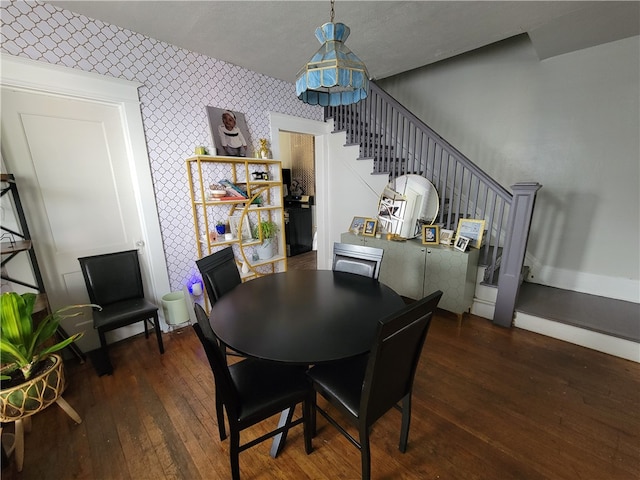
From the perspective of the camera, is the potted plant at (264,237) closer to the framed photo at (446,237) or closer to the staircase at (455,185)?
the staircase at (455,185)

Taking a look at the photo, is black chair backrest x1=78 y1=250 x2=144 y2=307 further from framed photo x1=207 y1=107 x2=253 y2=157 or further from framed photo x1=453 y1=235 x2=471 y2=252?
framed photo x1=453 y1=235 x2=471 y2=252

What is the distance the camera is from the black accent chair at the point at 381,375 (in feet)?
3.45

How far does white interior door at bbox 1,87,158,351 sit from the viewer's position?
6.42 ft

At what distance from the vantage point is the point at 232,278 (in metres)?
2.16

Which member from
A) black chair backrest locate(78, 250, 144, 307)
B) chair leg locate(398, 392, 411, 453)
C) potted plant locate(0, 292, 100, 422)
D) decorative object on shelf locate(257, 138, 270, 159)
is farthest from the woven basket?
decorative object on shelf locate(257, 138, 270, 159)

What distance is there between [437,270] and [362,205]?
148cm

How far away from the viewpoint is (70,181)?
2.16 meters

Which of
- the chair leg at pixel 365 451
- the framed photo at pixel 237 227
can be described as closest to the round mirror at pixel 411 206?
the framed photo at pixel 237 227

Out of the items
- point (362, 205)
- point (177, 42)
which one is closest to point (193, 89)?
point (177, 42)

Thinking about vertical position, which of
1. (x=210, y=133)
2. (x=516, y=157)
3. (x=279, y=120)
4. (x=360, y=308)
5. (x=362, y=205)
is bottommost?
(x=360, y=308)

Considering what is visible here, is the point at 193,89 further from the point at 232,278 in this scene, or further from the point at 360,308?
the point at 360,308

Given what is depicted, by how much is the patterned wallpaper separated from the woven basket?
1.22 meters

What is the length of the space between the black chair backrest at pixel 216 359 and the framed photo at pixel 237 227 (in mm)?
1935

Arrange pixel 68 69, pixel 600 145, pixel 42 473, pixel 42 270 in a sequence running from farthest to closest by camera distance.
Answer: pixel 600 145
pixel 42 270
pixel 68 69
pixel 42 473
